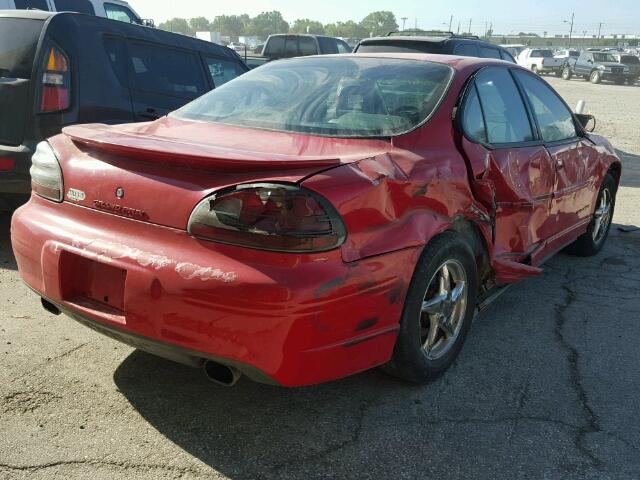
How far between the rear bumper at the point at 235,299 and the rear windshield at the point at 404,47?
706 cm

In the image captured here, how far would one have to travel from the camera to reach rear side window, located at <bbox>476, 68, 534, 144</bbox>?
3.59m

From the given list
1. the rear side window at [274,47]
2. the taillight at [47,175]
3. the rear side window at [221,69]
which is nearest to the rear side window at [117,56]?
the rear side window at [221,69]

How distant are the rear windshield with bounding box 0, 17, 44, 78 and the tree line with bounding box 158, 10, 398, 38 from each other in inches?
5513

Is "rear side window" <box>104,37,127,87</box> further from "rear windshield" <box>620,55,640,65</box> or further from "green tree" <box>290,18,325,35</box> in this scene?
"green tree" <box>290,18,325,35</box>

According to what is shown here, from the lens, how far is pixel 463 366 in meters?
3.35

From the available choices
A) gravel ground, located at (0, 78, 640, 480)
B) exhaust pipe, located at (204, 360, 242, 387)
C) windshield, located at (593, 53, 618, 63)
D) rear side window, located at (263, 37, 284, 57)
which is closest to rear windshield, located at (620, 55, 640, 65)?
windshield, located at (593, 53, 618, 63)

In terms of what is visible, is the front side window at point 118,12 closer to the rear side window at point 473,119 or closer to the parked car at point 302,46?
the parked car at point 302,46

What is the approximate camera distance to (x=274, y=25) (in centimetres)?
15688

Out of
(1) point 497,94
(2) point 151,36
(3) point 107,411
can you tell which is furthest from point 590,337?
(2) point 151,36

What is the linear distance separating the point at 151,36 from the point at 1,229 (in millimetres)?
2070

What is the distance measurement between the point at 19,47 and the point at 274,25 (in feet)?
527

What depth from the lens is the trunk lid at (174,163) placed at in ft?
7.82

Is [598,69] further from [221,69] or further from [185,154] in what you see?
[185,154]

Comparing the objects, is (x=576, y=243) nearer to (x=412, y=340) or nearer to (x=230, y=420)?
(x=412, y=340)
